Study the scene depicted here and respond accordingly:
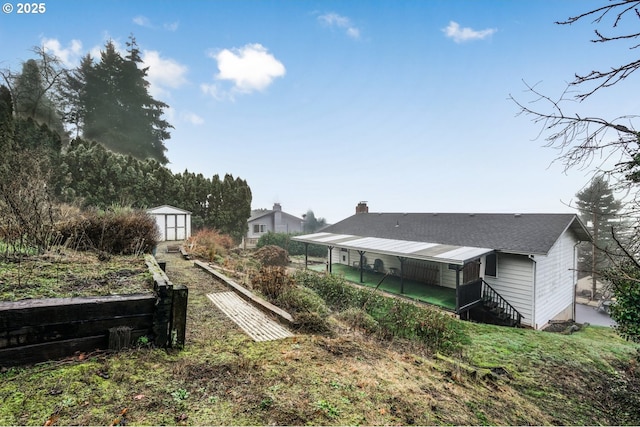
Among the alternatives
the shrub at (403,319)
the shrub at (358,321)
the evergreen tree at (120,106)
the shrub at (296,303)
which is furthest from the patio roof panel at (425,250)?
the evergreen tree at (120,106)

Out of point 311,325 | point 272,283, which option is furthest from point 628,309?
point 272,283

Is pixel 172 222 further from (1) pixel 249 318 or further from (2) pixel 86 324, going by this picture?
(2) pixel 86 324

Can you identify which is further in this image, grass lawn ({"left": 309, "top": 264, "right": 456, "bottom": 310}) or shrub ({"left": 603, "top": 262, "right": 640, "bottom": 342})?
grass lawn ({"left": 309, "top": 264, "right": 456, "bottom": 310})

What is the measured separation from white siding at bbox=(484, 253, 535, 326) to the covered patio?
918 millimetres

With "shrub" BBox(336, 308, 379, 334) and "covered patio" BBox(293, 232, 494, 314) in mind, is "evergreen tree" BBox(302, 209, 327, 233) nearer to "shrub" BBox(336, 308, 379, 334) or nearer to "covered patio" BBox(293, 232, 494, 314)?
"covered patio" BBox(293, 232, 494, 314)

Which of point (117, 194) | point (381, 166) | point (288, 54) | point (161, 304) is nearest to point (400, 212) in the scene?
point (381, 166)

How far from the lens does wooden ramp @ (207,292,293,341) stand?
4255mm

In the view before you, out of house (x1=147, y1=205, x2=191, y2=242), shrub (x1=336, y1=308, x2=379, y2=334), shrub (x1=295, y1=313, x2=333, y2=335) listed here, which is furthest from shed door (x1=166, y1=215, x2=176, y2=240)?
shrub (x1=295, y1=313, x2=333, y2=335)

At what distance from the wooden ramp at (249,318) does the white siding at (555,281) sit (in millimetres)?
10839

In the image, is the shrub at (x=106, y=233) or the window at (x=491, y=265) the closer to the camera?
the shrub at (x=106, y=233)

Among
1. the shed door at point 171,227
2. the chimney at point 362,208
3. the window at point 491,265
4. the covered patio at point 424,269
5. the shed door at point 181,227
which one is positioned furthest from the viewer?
the chimney at point 362,208

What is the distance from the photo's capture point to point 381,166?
2928cm

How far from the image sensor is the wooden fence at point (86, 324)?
247cm

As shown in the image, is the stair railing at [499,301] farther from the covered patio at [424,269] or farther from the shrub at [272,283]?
the shrub at [272,283]
